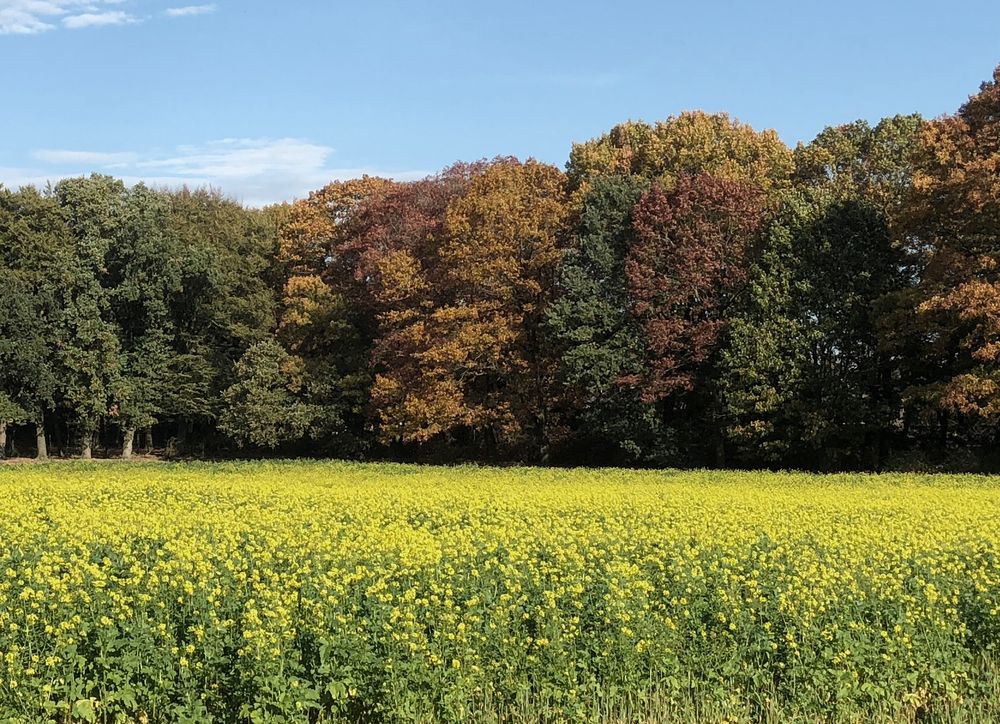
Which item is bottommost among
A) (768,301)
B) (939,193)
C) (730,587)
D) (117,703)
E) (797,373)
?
(117,703)

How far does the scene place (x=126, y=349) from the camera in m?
53.2

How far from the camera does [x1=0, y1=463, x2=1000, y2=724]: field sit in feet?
22.3

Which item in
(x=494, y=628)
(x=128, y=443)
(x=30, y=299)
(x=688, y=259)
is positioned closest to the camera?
(x=494, y=628)

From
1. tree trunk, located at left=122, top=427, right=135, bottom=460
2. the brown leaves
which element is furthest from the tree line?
tree trunk, located at left=122, top=427, right=135, bottom=460

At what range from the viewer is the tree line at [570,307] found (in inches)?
1382

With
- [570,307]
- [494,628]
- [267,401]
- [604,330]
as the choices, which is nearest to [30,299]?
[267,401]

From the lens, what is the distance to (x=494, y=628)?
749 cm

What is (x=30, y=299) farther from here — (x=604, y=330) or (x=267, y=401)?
(x=604, y=330)

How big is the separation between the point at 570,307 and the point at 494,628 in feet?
106

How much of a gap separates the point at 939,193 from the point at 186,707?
3323 cm

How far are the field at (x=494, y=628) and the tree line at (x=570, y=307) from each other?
2485cm

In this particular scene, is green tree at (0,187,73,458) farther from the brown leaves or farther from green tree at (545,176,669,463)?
the brown leaves

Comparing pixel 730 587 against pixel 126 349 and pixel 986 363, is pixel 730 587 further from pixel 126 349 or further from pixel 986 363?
pixel 126 349

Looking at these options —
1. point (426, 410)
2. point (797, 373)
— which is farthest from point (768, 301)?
point (426, 410)
